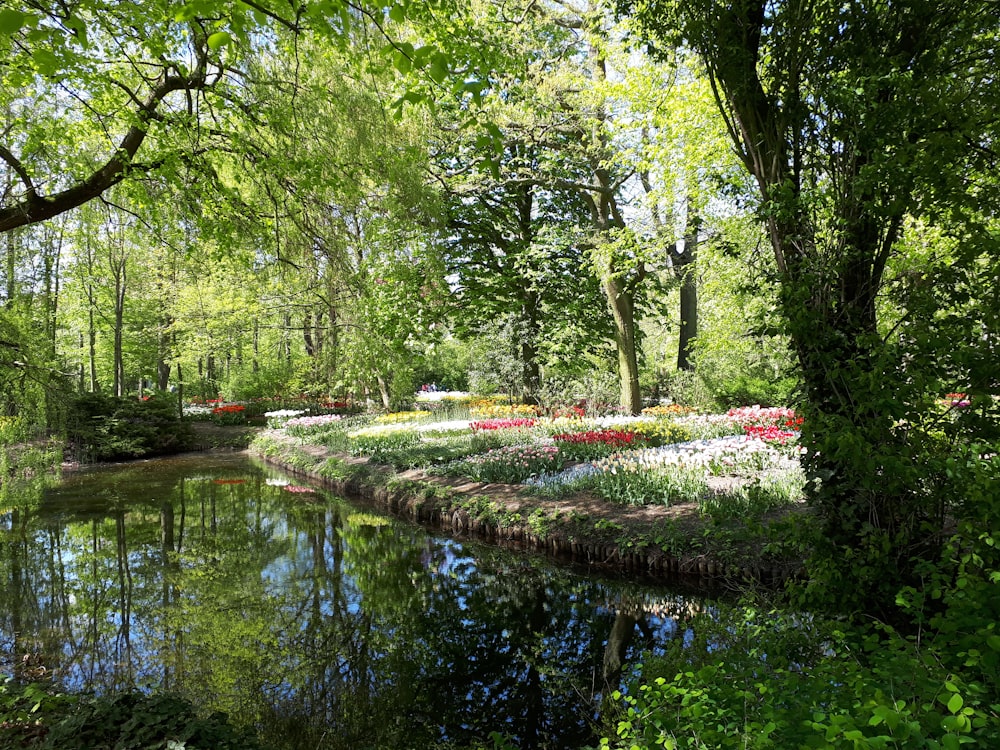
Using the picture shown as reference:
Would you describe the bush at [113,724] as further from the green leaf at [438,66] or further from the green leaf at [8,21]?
the green leaf at [438,66]

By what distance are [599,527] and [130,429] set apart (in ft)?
49.7

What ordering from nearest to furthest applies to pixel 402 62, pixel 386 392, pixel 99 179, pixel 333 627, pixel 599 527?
pixel 402 62
pixel 99 179
pixel 333 627
pixel 599 527
pixel 386 392

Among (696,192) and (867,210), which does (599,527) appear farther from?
(696,192)

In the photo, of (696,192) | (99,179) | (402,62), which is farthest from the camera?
(696,192)

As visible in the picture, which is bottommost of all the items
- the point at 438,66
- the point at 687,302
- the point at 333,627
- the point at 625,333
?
the point at 333,627

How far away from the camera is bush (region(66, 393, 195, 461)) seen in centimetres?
1509

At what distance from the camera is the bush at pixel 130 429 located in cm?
1509

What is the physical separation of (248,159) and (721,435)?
8.93 meters

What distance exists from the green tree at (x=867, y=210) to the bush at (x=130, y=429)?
15.8 m

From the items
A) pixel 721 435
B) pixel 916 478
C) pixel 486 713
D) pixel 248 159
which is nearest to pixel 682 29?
pixel 916 478

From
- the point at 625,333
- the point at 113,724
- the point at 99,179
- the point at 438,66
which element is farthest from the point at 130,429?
the point at 438,66

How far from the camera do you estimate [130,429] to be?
1606 centimetres

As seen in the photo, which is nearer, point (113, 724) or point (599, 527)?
point (113, 724)

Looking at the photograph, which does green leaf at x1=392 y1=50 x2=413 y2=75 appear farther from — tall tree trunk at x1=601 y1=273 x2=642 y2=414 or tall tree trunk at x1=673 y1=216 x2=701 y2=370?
tall tree trunk at x1=673 y1=216 x2=701 y2=370
